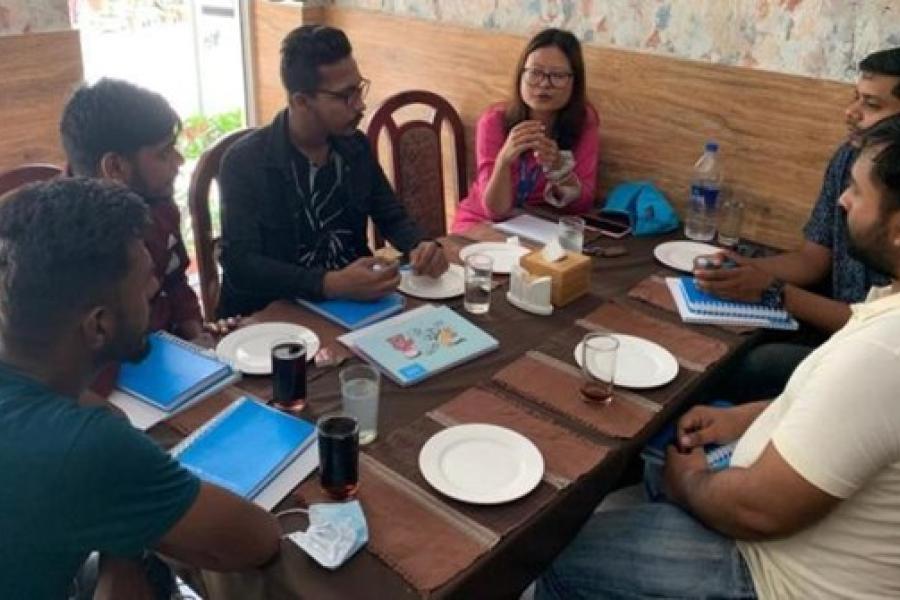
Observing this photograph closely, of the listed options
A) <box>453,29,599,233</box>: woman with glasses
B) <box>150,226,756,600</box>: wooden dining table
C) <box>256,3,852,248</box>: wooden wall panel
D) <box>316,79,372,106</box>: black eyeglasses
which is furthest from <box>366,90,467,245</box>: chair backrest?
<box>150,226,756,600</box>: wooden dining table

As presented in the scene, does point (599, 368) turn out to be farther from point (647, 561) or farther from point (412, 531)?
point (412, 531)

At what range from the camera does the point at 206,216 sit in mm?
2033

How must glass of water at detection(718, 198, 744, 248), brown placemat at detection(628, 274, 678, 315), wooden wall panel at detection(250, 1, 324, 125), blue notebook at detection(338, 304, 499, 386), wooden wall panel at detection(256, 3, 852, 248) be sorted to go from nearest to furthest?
1. blue notebook at detection(338, 304, 499, 386)
2. brown placemat at detection(628, 274, 678, 315)
3. wooden wall panel at detection(256, 3, 852, 248)
4. glass of water at detection(718, 198, 744, 248)
5. wooden wall panel at detection(250, 1, 324, 125)

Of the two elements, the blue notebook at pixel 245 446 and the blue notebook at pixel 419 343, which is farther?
the blue notebook at pixel 419 343

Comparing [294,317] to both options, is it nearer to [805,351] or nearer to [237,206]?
[237,206]

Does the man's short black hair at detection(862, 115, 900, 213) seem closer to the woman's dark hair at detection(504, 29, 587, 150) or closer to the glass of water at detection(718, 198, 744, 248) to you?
the glass of water at detection(718, 198, 744, 248)

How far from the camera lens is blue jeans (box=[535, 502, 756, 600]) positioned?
129 cm

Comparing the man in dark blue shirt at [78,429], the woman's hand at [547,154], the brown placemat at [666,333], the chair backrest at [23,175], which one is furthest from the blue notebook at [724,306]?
the chair backrest at [23,175]

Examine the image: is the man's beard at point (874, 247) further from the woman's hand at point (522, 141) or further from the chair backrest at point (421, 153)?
the chair backrest at point (421, 153)

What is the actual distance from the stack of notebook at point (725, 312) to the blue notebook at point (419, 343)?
505 millimetres

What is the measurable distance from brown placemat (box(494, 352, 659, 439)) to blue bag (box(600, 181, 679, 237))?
0.88 meters

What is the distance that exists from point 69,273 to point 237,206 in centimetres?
92

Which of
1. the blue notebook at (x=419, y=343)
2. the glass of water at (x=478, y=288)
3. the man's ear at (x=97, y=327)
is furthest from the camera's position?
the glass of water at (x=478, y=288)

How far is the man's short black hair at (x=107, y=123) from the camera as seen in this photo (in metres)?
1.54
